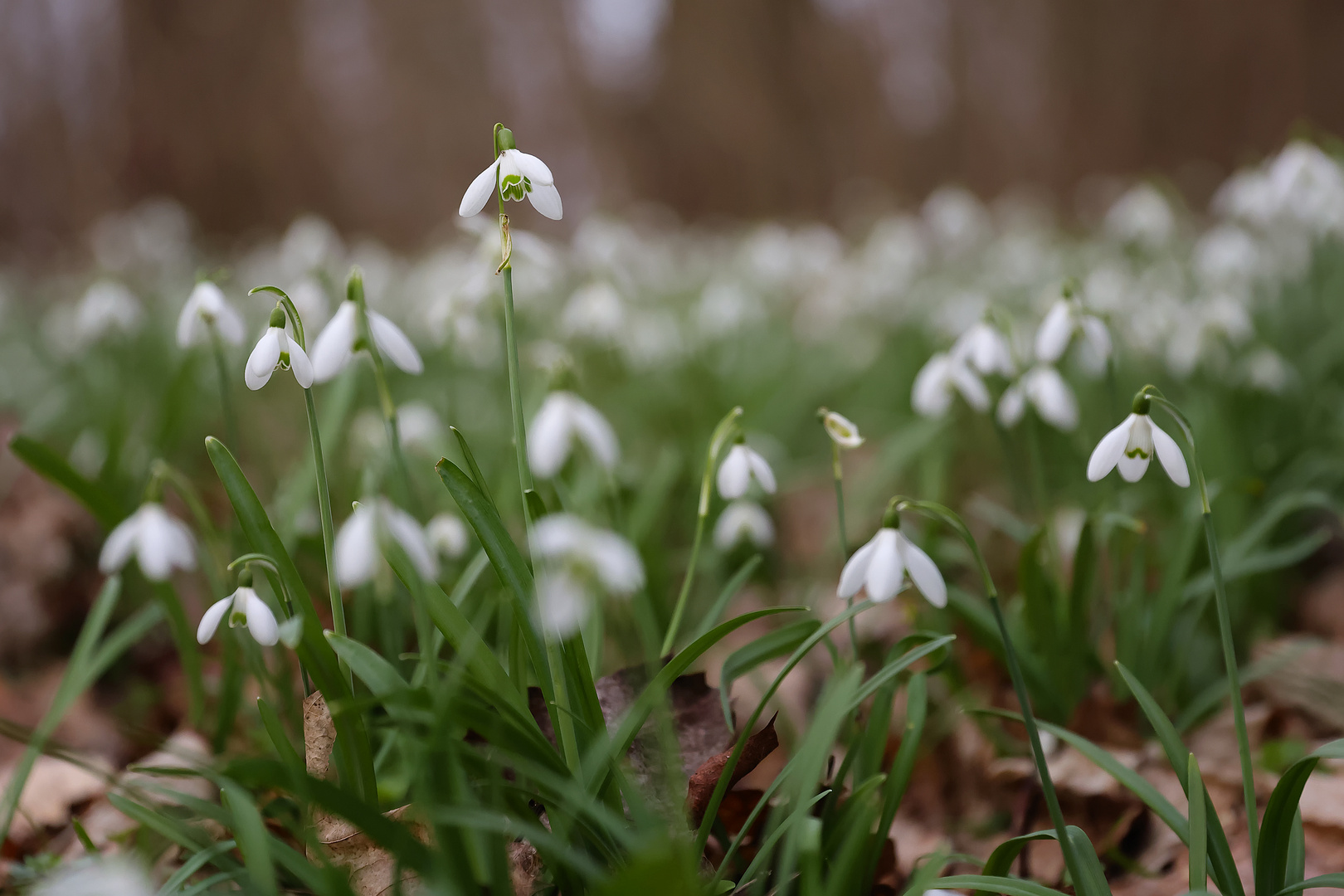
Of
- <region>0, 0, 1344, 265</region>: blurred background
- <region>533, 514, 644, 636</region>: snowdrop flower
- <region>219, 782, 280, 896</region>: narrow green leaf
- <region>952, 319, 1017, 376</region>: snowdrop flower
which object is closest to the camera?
<region>533, 514, 644, 636</region>: snowdrop flower

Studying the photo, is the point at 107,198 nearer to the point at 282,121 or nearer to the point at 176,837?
the point at 282,121

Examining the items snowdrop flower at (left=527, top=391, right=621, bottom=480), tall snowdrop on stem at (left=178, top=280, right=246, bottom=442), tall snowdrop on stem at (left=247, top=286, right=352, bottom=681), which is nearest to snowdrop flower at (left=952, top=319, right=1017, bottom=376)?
snowdrop flower at (left=527, top=391, right=621, bottom=480)

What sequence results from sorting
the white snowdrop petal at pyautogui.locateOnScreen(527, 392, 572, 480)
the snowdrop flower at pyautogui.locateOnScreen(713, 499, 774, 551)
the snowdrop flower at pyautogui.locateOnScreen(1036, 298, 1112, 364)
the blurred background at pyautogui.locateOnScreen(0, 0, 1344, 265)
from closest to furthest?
1. the white snowdrop petal at pyautogui.locateOnScreen(527, 392, 572, 480)
2. the snowdrop flower at pyautogui.locateOnScreen(1036, 298, 1112, 364)
3. the snowdrop flower at pyautogui.locateOnScreen(713, 499, 774, 551)
4. the blurred background at pyautogui.locateOnScreen(0, 0, 1344, 265)

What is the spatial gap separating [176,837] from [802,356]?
3.14 meters

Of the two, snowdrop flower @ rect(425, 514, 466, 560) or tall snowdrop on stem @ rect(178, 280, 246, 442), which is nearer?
tall snowdrop on stem @ rect(178, 280, 246, 442)

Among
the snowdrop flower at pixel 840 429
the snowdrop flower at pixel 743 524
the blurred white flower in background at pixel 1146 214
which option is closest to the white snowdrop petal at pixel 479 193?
the snowdrop flower at pixel 840 429

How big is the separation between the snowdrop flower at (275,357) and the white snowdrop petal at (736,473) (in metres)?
0.54

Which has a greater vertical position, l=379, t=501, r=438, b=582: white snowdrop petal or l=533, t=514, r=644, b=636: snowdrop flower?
l=379, t=501, r=438, b=582: white snowdrop petal

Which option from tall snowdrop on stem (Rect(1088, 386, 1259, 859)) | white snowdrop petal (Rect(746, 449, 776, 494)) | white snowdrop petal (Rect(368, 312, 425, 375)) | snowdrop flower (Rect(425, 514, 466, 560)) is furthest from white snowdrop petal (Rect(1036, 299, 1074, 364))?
snowdrop flower (Rect(425, 514, 466, 560))

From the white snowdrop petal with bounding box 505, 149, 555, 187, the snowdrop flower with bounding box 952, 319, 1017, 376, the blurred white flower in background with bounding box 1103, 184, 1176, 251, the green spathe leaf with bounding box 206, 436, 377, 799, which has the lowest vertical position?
the green spathe leaf with bounding box 206, 436, 377, 799

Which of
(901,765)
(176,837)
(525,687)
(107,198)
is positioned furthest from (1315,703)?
(107,198)

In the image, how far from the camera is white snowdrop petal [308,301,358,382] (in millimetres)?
977

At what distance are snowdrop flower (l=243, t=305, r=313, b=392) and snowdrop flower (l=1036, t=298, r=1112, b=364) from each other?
1137mm

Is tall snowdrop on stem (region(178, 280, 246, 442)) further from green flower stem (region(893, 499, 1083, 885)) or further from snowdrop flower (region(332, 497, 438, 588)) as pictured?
green flower stem (region(893, 499, 1083, 885))
